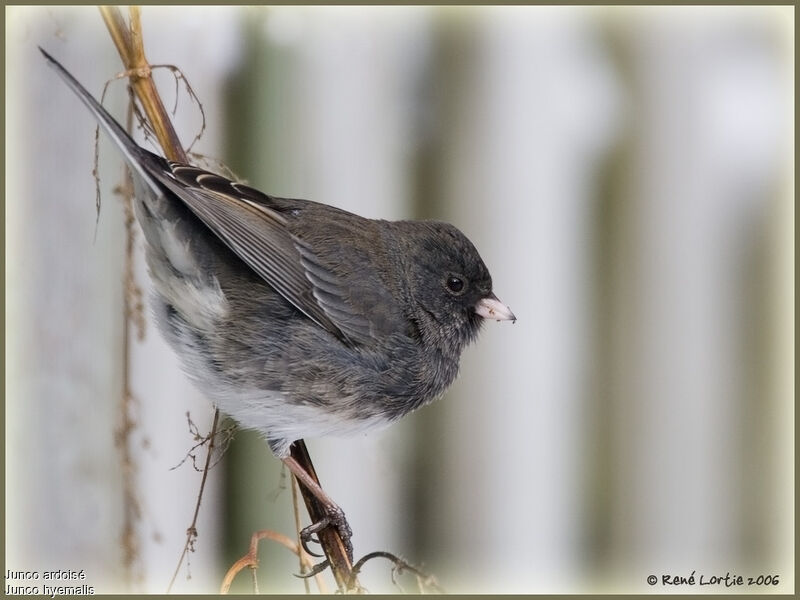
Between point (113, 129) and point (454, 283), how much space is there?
920 mm

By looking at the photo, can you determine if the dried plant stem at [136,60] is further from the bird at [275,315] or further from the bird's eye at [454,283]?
the bird's eye at [454,283]

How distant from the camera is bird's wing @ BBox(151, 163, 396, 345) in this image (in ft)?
5.89

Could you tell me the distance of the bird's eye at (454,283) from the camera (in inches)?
82.5

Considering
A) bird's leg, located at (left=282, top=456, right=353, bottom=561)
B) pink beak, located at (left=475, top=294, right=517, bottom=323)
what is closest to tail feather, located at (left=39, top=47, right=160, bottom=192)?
bird's leg, located at (left=282, top=456, right=353, bottom=561)

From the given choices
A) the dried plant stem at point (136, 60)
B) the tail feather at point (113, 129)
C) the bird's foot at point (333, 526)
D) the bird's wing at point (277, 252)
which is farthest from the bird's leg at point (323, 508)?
the dried plant stem at point (136, 60)

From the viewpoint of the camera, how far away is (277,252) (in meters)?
1.90

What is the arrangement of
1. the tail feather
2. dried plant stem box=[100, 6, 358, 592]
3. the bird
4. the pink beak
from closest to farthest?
the tail feather < dried plant stem box=[100, 6, 358, 592] < the bird < the pink beak

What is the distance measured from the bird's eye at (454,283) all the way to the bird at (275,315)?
0.17 metres

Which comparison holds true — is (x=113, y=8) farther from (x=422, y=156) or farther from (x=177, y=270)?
(x=422, y=156)

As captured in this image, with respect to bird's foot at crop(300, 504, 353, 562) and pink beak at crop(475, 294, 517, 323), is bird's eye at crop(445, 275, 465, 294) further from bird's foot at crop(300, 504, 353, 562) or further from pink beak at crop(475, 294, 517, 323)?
bird's foot at crop(300, 504, 353, 562)

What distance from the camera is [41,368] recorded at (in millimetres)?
2156

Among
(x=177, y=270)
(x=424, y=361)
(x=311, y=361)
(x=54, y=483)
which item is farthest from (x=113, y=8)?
(x=54, y=483)

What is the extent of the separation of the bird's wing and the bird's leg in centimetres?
34

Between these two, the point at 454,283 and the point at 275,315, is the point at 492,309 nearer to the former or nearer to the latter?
the point at 454,283
